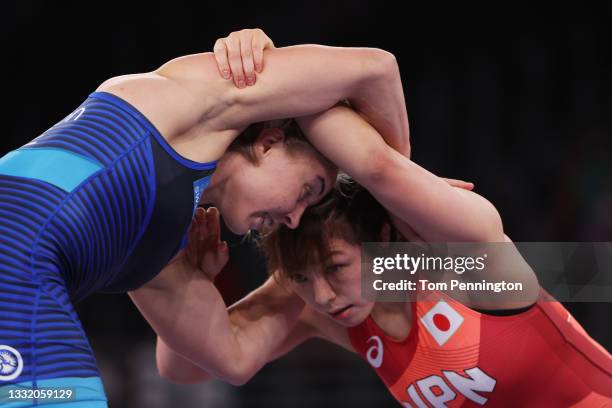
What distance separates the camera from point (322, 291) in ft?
6.68

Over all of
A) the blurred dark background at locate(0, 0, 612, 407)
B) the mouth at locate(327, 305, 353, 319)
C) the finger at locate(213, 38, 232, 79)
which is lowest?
the blurred dark background at locate(0, 0, 612, 407)

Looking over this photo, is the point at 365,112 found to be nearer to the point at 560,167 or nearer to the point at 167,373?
the point at 167,373

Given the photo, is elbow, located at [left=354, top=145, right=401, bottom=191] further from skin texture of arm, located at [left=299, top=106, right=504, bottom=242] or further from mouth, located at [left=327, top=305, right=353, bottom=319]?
mouth, located at [left=327, top=305, right=353, bottom=319]

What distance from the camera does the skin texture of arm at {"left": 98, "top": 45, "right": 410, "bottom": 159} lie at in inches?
63.0

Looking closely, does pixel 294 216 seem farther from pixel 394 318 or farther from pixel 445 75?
pixel 445 75

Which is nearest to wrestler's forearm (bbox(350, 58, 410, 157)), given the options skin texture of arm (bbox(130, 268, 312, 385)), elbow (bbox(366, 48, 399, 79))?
elbow (bbox(366, 48, 399, 79))

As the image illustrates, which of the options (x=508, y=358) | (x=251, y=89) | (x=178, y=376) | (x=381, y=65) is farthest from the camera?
(x=178, y=376)

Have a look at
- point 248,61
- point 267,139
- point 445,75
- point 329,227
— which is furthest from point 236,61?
point 445,75

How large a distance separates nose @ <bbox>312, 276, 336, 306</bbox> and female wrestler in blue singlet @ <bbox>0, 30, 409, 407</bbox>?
22 cm

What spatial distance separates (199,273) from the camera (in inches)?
80.7

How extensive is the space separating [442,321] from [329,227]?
358 mm

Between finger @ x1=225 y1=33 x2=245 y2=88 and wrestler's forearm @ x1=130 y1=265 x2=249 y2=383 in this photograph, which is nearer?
finger @ x1=225 y1=33 x2=245 y2=88

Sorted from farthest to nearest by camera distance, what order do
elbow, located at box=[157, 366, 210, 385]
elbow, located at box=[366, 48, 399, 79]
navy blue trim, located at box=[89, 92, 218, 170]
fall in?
elbow, located at box=[157, 366, 210, 385]
elbow, located at box=[366, 48, 399, 79]
navy blue trim, located at box=[89, 92, 218, 170]

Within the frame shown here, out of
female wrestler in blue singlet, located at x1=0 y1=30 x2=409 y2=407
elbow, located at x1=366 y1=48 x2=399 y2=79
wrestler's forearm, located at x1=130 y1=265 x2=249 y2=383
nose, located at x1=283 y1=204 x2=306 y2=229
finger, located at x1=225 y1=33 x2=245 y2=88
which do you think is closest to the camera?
female wrestler in blue singlet, located at x1=0 y1=30 x2=409 y2=407
